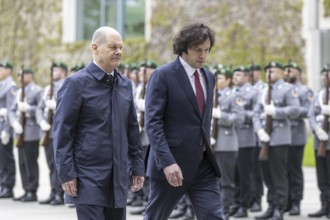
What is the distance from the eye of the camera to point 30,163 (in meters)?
13.3

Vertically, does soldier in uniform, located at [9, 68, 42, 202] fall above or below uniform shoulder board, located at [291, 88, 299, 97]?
below

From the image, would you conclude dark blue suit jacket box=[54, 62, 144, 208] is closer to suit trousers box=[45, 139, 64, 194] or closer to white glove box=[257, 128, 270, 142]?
white glove box=[257, 128, 270, 142]

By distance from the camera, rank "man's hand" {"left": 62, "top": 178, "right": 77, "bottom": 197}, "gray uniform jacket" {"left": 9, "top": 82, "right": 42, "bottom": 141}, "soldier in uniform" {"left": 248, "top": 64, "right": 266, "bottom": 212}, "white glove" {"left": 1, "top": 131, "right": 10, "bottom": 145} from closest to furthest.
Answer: "man's hand" {"left": 62, "top": 178, "right": 77, "bottom": 197} < "soldier in uniform" {"left": 248, "top": 64, "right": 266, "bottom": 212} < "gray uniform jacket" {"left": 9, "top": 82, "right": 42, "bottom": 141} < "white glove" {"left": 1, "top": 131, "right": 10, "bottom": 145}

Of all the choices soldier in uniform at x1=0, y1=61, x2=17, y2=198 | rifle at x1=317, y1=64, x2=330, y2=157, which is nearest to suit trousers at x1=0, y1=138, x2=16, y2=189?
soldier in uniform at x1=0, y1=61, x2=17, y2=198

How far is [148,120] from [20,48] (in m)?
21.8

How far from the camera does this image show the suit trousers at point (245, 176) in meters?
11.9

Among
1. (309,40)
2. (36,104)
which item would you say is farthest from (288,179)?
(309,40)

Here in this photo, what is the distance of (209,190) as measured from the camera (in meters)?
6.84

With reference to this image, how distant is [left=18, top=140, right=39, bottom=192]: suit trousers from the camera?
43.3 ft

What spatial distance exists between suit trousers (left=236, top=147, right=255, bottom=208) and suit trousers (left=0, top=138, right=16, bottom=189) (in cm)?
340

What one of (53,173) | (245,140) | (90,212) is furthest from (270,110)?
(90,212)

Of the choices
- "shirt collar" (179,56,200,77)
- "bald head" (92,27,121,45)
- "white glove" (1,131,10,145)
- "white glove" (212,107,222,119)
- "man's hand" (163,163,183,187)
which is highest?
"bald head" (92,27,121,45)

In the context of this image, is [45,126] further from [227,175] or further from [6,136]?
[227,175]

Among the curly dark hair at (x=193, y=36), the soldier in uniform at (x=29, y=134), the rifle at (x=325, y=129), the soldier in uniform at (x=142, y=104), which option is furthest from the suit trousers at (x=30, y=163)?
the curly dark hair at (x=193, y=36)
